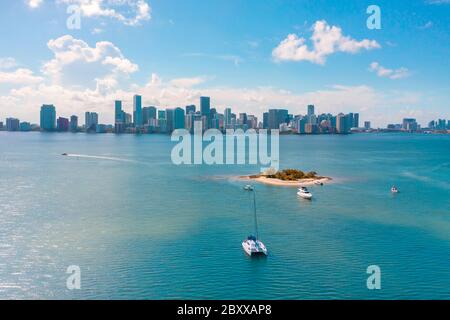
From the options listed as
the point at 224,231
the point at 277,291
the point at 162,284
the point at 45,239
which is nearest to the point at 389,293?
the point at 277,291

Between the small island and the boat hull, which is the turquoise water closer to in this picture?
the boat hull

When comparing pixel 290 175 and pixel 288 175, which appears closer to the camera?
pixel 290 175

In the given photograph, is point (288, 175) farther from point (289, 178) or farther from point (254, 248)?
point (254, 248)

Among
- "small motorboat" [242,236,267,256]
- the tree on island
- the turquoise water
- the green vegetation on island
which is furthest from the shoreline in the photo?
"small motorboat" [242,236,267,256]

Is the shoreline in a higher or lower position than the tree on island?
lower

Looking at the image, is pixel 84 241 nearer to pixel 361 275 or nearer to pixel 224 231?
pixel 224 231

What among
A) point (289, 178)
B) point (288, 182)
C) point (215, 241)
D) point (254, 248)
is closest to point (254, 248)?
point (254, 248)
